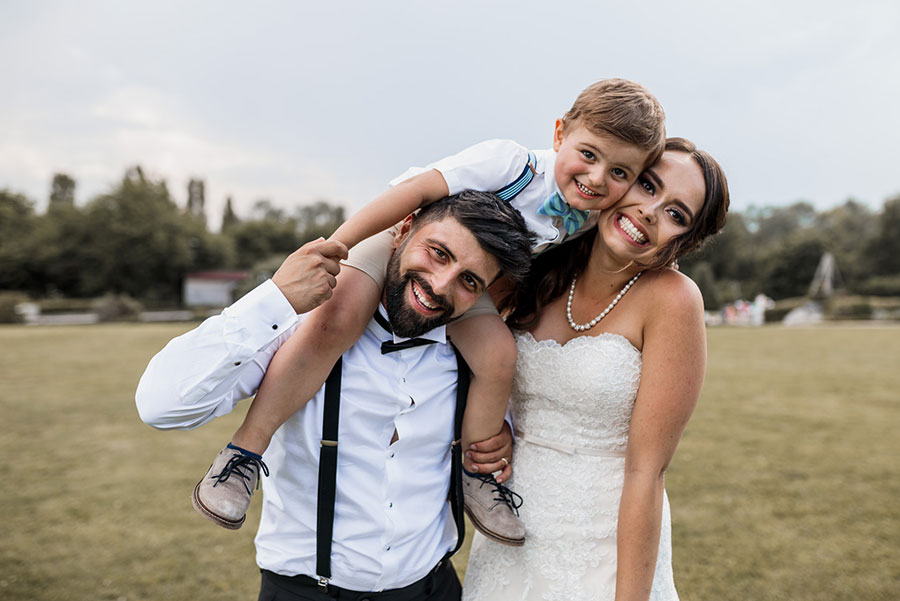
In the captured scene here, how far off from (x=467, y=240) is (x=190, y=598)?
A: 14.4ft

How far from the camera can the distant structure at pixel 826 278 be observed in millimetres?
48281

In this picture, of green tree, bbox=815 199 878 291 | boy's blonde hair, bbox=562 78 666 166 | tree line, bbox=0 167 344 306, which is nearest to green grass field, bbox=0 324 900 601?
boy's blonde hair, bbox=562 78 666 166

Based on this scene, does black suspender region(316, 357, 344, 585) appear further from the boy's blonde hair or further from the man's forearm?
the boy's blonde hair

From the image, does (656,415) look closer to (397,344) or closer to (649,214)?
(649,214)

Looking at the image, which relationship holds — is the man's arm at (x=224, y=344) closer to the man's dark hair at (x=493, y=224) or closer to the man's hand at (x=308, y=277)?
the man's hand at (x=308, y=277)

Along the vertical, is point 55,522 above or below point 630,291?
below

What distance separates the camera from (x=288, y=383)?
Result: 2031 mm

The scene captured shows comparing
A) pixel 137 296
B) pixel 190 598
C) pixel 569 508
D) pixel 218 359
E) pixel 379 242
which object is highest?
pixel 379 242

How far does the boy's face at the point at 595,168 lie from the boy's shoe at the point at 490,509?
111cm

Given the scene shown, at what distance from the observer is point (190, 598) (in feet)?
16.6

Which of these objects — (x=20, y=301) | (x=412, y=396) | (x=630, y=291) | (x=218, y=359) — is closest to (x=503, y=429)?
(x=412, y=396)

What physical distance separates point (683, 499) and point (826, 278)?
4915 cm

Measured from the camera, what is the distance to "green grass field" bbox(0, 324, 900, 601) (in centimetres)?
539

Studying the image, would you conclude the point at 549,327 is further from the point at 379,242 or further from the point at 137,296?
the point at 137,296
